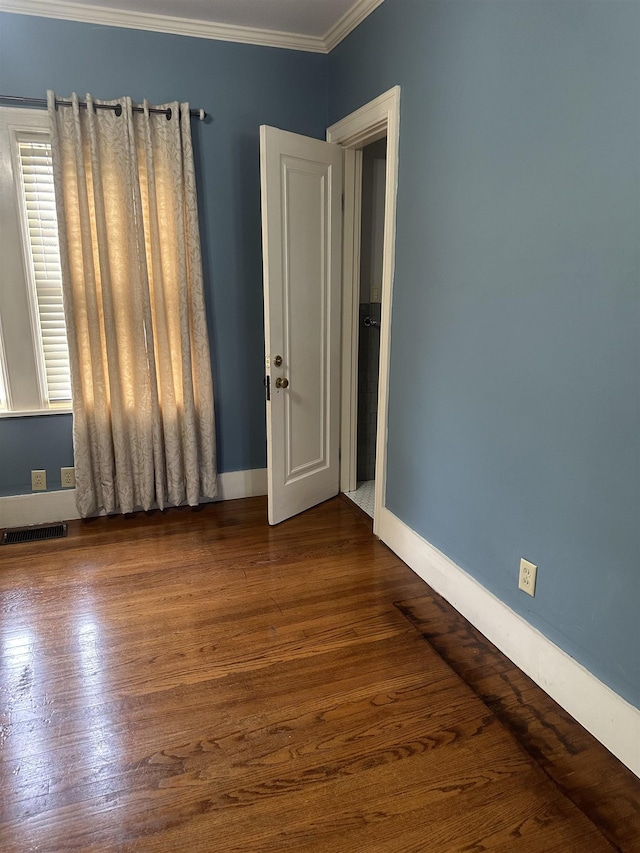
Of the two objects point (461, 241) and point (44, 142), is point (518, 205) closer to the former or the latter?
point (461, 241)

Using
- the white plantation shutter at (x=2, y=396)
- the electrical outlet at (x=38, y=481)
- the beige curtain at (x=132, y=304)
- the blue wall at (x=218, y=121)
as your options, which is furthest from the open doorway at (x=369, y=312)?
the white plantation shutter at (x=2, y=396)

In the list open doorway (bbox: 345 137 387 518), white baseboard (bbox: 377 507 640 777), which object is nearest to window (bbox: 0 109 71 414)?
open doorway (bbox: 345 137 387 518)

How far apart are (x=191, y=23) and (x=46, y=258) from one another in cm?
145

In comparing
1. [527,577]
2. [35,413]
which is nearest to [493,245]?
[527,577]

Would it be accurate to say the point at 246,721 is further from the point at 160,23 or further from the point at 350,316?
the point at 160,23

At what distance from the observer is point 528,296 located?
192cm

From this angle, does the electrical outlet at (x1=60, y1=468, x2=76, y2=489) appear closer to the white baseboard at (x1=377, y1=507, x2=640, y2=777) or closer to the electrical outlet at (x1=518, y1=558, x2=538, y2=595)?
the white baseboard at (x1=377, y1=507, x2=640, y2=777)

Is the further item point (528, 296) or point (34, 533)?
point (34, 533)

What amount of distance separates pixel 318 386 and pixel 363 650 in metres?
1.63

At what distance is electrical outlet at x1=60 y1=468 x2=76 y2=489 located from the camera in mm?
3299

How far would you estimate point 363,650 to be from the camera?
221 cm

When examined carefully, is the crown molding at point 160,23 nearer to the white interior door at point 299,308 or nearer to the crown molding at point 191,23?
the crown molding at point 191,23

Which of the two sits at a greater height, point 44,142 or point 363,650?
point 44,142

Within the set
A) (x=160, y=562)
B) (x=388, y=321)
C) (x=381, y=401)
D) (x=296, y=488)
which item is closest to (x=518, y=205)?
(x=388, y=321)
